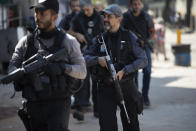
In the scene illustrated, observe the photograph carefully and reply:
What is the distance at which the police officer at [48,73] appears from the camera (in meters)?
4.14

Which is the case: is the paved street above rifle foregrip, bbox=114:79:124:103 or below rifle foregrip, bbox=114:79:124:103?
below

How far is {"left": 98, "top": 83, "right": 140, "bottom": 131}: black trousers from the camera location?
541 centimetres

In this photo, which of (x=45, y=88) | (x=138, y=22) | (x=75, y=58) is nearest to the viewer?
(x=45, y=88)

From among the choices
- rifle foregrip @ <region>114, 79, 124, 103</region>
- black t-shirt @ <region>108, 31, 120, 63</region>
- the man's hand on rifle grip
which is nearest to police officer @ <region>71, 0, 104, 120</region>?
black t-shirt @ <region>108, 31, 120, 63</region>

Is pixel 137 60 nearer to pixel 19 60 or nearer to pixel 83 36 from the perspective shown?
pixel 19 60

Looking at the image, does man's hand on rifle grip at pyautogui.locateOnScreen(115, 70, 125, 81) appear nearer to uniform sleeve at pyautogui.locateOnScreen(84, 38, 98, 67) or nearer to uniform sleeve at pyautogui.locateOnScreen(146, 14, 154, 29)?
uniform sleeve at pyautogui.locateOnScreen(84, 38, 98, 67)

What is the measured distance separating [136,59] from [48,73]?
1.82 m

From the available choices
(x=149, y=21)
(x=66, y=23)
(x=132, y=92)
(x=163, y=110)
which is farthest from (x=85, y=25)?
(x=132, y=92)

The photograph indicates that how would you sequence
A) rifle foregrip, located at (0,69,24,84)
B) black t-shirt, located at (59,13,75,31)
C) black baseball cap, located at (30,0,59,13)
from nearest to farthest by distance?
rifle foregrip, located at (0,69,24,84) → black baseball cap, located at (30,0,59,13) → black t-shirt, located at (59,13,75,31)

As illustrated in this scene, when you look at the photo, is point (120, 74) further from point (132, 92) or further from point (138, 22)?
point (138, 22)

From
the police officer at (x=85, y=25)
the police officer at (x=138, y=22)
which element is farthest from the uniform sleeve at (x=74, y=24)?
the police officer at (x=138, y=22)

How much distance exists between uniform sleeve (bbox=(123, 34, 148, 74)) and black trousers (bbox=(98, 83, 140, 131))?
232mm

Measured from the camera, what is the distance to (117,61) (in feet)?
18.5

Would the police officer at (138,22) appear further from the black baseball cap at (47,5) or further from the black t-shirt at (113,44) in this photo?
the black baseball cap at (47,5)
